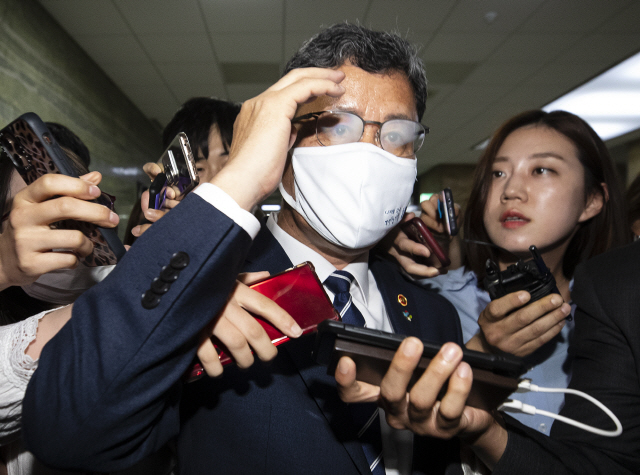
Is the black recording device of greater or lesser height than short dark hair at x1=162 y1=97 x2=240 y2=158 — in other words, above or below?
below

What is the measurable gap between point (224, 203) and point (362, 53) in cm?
85

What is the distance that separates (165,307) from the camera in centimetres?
59

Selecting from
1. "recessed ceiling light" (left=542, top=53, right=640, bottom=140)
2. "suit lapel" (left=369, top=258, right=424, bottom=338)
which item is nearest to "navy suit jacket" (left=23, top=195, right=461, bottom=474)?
"suit lapel" (left=369, top=258, right=424, bottom=338)

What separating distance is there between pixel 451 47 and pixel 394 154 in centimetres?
399

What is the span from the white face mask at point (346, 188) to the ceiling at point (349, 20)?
3.16 metres

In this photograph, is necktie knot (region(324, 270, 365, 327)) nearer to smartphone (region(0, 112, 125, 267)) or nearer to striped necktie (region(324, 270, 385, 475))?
striped necktie (region(324, 270, 385, 475))

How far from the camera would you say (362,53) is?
122 cm

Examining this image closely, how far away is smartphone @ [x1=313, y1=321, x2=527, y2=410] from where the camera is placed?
688 millimetres

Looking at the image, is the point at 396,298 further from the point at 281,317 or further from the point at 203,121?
the point at 203,121

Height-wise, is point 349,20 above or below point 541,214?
above

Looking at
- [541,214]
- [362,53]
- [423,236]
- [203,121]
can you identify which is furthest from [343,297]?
[203,121]

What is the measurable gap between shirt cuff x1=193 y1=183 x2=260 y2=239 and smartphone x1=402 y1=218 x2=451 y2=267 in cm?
103

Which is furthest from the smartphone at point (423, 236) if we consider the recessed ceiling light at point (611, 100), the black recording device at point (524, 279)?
the recessed ceiling light at point (611, 100)

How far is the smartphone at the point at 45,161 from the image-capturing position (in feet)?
2.50
